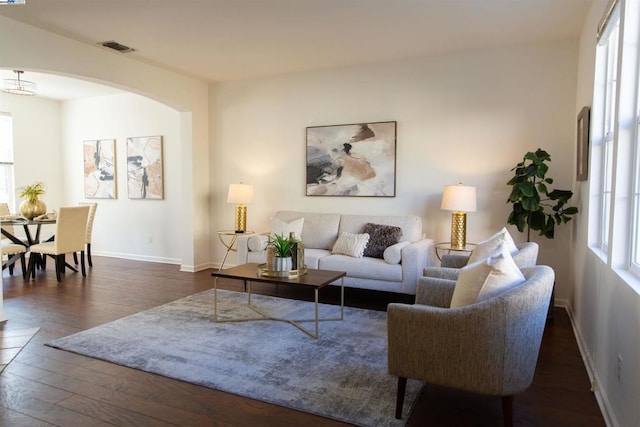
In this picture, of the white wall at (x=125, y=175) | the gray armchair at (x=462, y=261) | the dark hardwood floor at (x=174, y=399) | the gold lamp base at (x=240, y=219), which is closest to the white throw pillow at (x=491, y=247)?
the gray armchair at (x=462, y=261)

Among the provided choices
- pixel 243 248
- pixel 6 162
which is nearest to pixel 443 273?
pixel 243 248

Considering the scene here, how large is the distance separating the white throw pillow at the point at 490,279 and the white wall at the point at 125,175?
538 centimetres

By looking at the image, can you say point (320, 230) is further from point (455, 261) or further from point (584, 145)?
point (584, 145)

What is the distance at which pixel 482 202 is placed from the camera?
182 inches

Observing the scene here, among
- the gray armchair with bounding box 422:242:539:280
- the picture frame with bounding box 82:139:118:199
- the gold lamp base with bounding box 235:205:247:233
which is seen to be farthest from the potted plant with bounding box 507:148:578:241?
the picture frame with bounding box 82:139:118:199

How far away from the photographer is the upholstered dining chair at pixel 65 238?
17.4ft

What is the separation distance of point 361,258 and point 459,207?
1.16 meters

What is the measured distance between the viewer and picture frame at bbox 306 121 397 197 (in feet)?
16.5

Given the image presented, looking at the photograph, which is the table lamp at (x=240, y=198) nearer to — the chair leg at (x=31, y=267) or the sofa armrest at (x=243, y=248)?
the sofa armrest at (x=243, y=248)

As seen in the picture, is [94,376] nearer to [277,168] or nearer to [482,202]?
[277,168]

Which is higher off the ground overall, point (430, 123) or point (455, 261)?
point (430, 123)

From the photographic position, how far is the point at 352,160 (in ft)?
17.1

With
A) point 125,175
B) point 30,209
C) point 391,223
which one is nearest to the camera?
point 391,223

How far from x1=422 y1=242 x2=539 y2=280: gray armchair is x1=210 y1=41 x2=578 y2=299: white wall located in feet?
3.97
